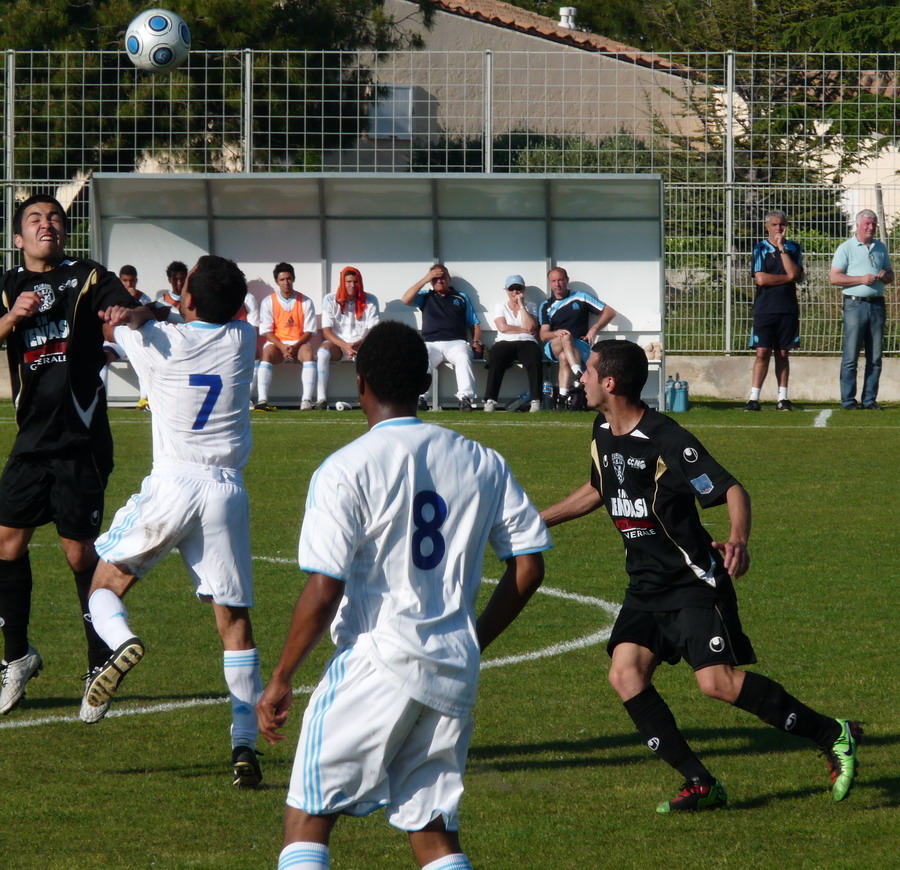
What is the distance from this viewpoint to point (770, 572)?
8.88 meters

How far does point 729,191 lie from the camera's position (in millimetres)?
19641

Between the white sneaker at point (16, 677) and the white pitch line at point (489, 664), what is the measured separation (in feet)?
0.33

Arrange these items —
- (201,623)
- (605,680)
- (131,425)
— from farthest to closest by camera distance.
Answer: (131,425) → (201,623) → (605,680)

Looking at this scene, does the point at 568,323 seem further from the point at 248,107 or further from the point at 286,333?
the point at 248,107

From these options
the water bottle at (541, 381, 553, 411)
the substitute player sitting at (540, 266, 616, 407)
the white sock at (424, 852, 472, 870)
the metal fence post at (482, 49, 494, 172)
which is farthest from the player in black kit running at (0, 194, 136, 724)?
the metal fence post at (482, 49, 494, 172)

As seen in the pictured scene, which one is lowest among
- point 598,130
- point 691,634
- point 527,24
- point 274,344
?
point 691,634

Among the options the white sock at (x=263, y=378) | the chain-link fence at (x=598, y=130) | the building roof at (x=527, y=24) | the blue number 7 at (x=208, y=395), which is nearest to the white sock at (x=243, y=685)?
the blue number 7 at (x=208, y=395)

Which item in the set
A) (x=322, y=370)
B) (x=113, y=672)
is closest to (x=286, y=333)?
(x=322, y=370)

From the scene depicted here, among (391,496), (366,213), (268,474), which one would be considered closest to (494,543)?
(391,496)

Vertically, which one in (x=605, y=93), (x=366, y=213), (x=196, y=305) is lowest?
(x=196, y=305)

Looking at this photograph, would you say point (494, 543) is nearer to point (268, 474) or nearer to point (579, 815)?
point (579, 815)

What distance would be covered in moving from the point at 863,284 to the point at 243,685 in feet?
44.3

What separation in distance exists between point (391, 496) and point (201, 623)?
15.0ft

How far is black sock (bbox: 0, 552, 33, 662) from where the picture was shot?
607 cm
